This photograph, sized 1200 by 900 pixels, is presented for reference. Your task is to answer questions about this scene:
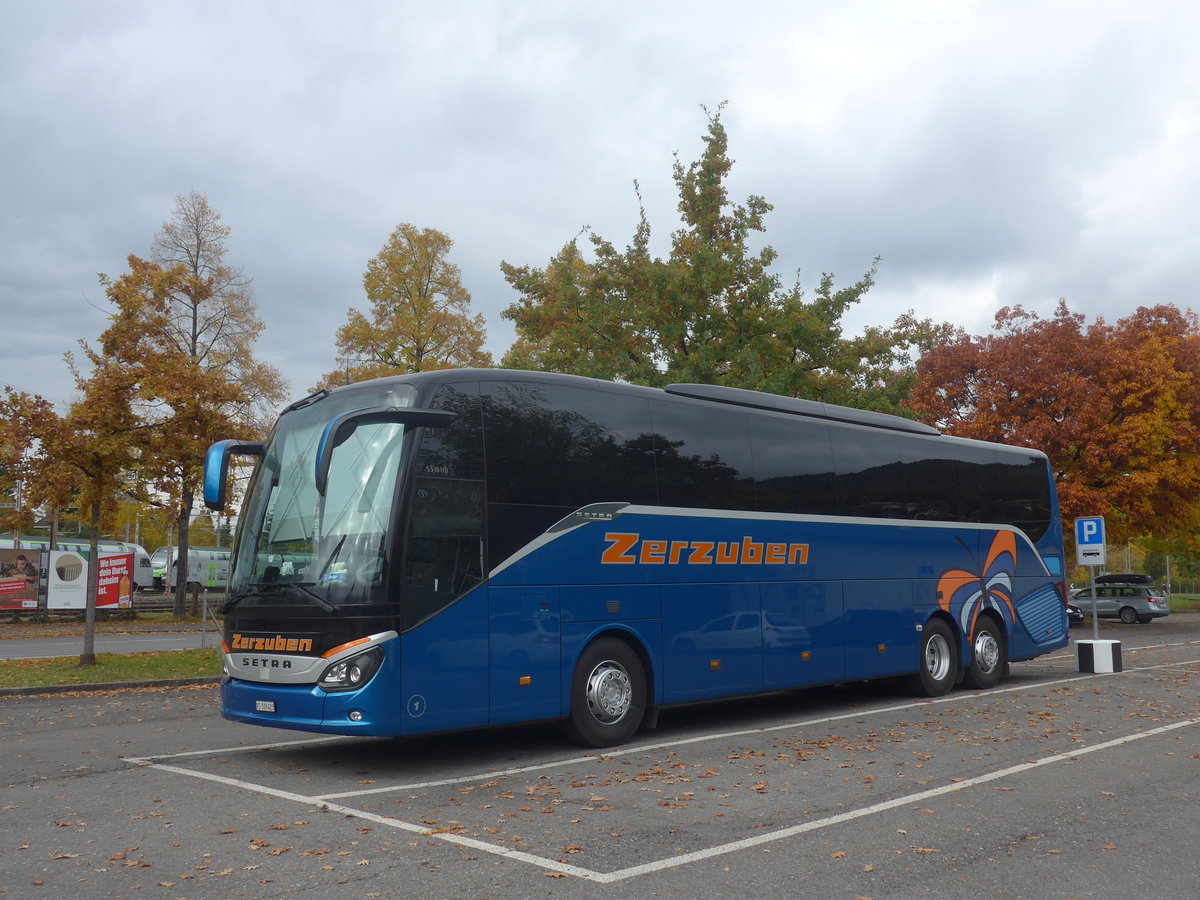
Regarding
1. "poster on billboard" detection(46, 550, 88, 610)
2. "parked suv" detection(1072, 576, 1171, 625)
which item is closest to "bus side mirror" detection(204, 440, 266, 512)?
"poster on billboard" detection(46, 550, 88, 610)

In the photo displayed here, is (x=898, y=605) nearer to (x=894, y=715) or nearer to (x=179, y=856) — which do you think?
(x=894, y=715)

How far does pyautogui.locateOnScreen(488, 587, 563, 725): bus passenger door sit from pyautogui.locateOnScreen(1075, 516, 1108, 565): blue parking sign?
13445 mm

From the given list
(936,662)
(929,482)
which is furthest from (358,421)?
(936,662)

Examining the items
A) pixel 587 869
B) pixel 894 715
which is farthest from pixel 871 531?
pixel 587 869

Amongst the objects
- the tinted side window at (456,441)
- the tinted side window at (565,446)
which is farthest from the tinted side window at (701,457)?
the tinted side window at (456,441)

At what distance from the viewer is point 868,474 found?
45.8 ft

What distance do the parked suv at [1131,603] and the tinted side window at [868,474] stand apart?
29906 mm

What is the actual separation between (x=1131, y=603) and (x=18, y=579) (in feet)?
132

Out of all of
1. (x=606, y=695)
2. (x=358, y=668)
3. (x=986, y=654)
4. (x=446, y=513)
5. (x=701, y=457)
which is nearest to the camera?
(x=358, y=668)

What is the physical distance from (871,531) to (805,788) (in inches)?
A: 247

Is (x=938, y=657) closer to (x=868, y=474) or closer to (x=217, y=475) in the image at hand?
(x=868, y=474)

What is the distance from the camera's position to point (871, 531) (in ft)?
45.3

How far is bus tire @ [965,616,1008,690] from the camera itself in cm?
1580

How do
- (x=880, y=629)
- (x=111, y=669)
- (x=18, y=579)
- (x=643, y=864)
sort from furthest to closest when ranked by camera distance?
(x=18, y=579)
(x=111, y=669)
(x=880, y=629)
(x=643, y=864)
